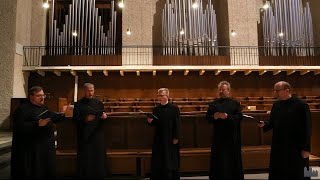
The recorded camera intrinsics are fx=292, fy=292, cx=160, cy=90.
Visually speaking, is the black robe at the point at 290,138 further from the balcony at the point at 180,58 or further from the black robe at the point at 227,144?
the balcony at the point at 180,58

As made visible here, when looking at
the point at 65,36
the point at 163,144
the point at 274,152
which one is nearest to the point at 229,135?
the point at 274,152

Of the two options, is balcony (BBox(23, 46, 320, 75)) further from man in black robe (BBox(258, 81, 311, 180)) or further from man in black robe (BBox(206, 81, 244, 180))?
man in black robe (BBox(258, 81, 311, 180))

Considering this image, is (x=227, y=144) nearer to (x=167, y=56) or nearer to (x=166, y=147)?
(x=166, y=147)

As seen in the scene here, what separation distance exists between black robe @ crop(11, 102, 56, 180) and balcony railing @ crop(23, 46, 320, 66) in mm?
7318

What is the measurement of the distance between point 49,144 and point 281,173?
129 inches

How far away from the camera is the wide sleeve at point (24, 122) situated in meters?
4.03

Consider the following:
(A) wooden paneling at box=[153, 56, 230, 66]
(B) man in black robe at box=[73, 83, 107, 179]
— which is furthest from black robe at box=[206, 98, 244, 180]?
(A) wooden paneling at box=[153, 56, 230, 66]

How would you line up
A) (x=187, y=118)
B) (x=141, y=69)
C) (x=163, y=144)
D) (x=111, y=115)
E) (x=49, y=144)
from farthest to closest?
(x=141, y=69)
(x=187, y=118)
(x=111, y=115)
(x=163, y=144)
(x=49, y=144)

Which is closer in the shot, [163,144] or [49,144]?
[49,144]

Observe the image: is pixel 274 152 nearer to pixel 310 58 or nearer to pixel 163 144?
pixel 163 144

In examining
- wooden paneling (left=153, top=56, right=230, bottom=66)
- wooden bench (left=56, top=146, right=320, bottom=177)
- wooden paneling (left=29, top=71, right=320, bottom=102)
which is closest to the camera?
wooden bench (left=56, top=146, right=320, bottom=177)

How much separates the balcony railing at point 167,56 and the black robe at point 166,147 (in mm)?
6923

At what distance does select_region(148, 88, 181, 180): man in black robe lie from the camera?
4.55 meters

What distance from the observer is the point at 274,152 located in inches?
160
